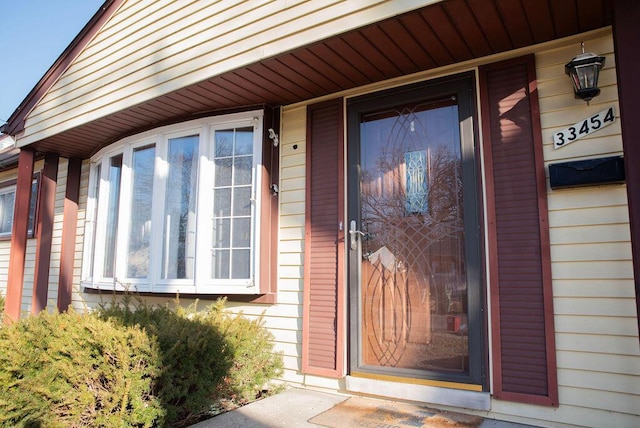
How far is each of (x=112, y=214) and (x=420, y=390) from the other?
415 cm

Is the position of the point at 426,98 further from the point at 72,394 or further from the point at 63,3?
the point at 63,3

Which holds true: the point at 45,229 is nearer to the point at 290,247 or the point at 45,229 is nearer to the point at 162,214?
the point at 162,214

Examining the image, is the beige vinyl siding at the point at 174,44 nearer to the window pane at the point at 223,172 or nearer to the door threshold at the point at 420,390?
the window pane at the point at 223,172

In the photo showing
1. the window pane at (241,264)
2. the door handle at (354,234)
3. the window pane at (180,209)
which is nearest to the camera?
the door handle at (354,234)

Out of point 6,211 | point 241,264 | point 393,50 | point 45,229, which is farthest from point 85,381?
point 6,211

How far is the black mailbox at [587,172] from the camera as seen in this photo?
8.36ft

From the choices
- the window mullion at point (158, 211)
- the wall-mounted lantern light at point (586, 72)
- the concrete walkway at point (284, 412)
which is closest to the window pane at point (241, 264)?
the window mullion at point (158, 211)

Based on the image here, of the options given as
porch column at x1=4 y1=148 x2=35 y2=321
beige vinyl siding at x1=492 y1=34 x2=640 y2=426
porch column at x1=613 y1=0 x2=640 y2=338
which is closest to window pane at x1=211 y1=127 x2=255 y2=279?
beige vinyl siding at x1=492 y1=34 x2=640 y2=426

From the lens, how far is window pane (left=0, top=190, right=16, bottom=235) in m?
7.48

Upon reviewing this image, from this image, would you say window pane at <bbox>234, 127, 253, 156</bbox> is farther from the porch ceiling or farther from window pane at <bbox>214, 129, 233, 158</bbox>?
the porch ceiling

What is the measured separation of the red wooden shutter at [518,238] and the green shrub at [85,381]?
2.18 metres

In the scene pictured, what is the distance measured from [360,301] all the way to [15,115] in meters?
5.01

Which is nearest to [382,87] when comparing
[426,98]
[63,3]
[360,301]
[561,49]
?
[426,98]

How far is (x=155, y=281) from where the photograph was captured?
441 centimetres
